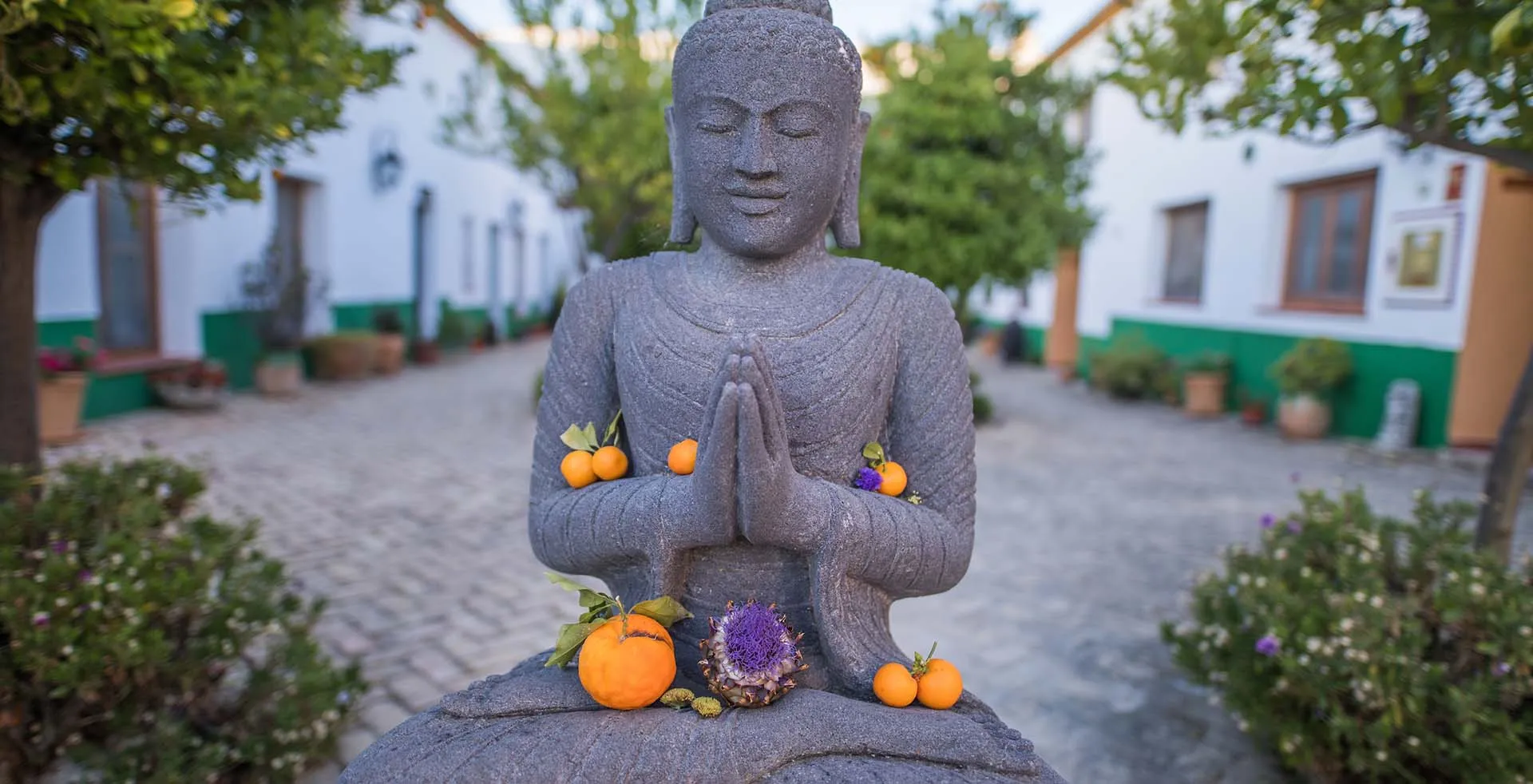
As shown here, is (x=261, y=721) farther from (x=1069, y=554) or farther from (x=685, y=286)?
(x=1069, y=554)

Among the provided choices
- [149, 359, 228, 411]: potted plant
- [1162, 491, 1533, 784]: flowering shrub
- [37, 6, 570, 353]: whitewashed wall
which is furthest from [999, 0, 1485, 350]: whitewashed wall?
[149, 359, 228, 411]: potted plant

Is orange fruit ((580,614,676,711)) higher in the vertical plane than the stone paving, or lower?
higher

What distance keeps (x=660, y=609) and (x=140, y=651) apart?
6.52 feet

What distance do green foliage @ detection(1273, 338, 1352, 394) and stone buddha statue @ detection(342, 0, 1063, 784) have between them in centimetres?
895

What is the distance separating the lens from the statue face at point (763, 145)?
186 centimetres

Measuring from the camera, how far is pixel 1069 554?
5.98m

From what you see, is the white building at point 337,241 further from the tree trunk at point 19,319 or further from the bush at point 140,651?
the bush at point 140,651

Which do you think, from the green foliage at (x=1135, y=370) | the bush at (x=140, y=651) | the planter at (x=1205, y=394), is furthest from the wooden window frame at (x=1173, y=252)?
the bush at (x=140, y=651)

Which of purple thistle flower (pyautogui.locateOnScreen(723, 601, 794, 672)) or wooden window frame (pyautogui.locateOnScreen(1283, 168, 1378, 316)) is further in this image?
wooden window frame (pyautogui.locateOnScreen(1283, 168, 1378, 316))

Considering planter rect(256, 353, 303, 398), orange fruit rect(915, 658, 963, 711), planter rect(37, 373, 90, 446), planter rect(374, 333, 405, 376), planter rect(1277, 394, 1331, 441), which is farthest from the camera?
planter rect(374, 333, 405, 376)

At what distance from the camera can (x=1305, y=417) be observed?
9727 millimetres

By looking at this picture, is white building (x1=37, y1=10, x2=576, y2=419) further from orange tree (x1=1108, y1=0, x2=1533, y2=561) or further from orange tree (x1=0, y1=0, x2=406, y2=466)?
orange tree (x1=1108, y1=0, x2=1533, y2=561)

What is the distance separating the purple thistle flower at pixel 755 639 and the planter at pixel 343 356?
12315 millimetres

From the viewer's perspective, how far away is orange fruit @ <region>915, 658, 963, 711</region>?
177cm
